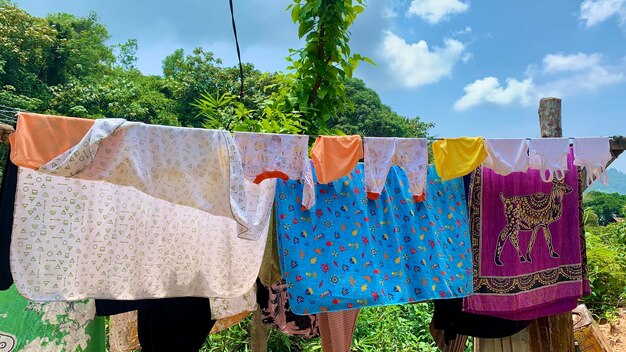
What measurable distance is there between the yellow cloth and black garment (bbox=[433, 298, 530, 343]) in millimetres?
820

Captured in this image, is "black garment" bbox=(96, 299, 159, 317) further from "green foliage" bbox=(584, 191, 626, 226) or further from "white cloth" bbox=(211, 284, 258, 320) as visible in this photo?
"green foliage" bbox=(584, 191, 626, 226)

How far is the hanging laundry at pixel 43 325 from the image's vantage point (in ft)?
7.00

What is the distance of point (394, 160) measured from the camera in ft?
7.40

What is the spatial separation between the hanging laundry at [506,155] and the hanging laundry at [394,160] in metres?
0.37

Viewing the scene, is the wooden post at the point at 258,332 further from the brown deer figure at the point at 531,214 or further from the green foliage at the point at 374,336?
the green foliage at the point at 374,336

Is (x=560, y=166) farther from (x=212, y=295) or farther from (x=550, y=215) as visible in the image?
(x=212, y=295)

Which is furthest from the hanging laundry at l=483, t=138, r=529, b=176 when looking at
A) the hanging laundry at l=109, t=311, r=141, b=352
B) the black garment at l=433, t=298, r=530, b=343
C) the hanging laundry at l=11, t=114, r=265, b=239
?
the hanging laundry at l=109, t=311, r=141, b=352

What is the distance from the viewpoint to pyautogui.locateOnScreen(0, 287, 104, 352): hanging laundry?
2.13 metres

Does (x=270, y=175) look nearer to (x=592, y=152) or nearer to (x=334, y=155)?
(x=334, y=155)

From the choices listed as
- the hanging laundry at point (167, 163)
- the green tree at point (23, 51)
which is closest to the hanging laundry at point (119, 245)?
the hanging laundry at point (167, 163)

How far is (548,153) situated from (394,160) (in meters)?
0.92

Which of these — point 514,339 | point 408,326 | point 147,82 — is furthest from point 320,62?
point 147,82

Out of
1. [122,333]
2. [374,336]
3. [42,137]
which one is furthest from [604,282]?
[42,137]

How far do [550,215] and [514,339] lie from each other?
90 centimetres
